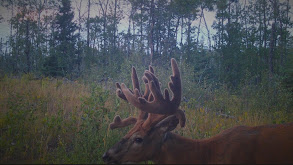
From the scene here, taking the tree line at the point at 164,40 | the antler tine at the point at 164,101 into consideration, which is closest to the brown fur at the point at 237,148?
the antler tine at the point at 164,101

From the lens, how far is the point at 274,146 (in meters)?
2.46

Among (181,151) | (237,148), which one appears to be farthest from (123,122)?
(237,148)

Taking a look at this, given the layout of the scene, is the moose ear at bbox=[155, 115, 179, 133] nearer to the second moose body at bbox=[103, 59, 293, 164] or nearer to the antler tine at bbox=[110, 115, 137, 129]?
the second moose body at bbox=[103, 59, 293, 164]

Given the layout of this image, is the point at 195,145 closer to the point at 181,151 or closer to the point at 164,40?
the point at 181,151

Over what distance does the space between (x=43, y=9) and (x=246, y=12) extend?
27702 millimetres

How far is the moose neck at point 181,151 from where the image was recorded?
262 centimetres

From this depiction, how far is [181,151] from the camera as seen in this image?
2.69 metres

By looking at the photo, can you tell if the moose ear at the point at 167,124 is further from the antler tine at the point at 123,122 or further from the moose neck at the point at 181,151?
the antler tine at the point at 123,122

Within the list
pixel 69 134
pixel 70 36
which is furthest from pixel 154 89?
pixel 70 36

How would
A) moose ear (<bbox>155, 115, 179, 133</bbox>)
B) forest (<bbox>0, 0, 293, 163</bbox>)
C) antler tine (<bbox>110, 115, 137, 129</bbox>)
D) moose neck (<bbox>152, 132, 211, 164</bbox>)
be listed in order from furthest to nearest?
forest (<bbox>0, 0, 293, 163</bbox>) < antler tine (<bbox>110, 115, 137, 129</bbox>) < moose ear (<bbox>155, 115, 179, 133</bbox>) < moose neck (<bbox>152, 132, 211, 164</bbox>)

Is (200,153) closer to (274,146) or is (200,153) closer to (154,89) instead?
(274,146)

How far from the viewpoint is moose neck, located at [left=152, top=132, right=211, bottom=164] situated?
262 centimetres

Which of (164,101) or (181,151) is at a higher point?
(164,101)


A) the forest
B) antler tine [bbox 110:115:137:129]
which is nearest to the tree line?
the forest
